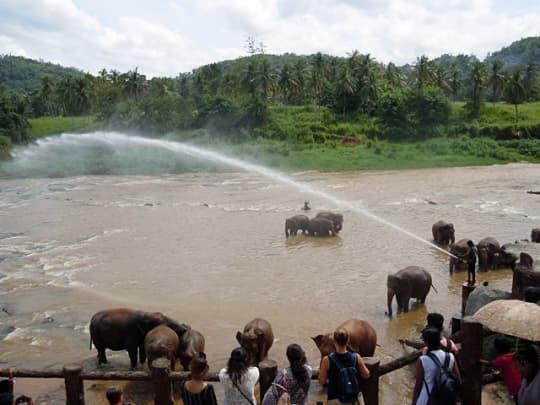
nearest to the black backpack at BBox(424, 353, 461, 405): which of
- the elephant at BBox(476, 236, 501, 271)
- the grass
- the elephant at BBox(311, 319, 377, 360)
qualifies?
the elephant at BBox(311, 319, 377, 360)

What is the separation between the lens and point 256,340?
394 inches

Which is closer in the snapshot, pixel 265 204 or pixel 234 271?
pixel 234 271

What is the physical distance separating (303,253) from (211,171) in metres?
37.3

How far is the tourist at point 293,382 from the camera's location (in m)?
5.81

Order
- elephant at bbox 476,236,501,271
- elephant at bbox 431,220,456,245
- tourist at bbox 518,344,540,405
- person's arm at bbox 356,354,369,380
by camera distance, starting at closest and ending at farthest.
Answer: tourist at bbox 518,344,540,405 < person's arm at bbox 356,354,369,380 < elephant at bbox 476,236,501,271 < elephant at bbox 431,220,456,245

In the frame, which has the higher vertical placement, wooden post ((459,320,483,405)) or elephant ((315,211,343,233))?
wooden post ((459,320,483,405))

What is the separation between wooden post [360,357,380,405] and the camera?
260 inches

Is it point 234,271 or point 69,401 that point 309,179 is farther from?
point 69,401

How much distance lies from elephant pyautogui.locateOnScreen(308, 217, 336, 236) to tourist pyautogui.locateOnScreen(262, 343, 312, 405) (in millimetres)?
17335

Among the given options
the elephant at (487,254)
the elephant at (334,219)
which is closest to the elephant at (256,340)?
the elephant at (487,254)

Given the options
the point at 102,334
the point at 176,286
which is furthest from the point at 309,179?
the point at 102,334

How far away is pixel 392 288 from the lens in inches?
523

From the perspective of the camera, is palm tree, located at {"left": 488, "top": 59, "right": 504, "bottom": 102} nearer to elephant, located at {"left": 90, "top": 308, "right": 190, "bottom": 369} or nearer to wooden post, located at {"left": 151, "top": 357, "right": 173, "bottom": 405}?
elephant, located at {"left": 90, "top": 308, "right": 190, "bottom": 369}

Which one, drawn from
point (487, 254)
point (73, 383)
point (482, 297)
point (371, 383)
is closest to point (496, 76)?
point (487, 254)
